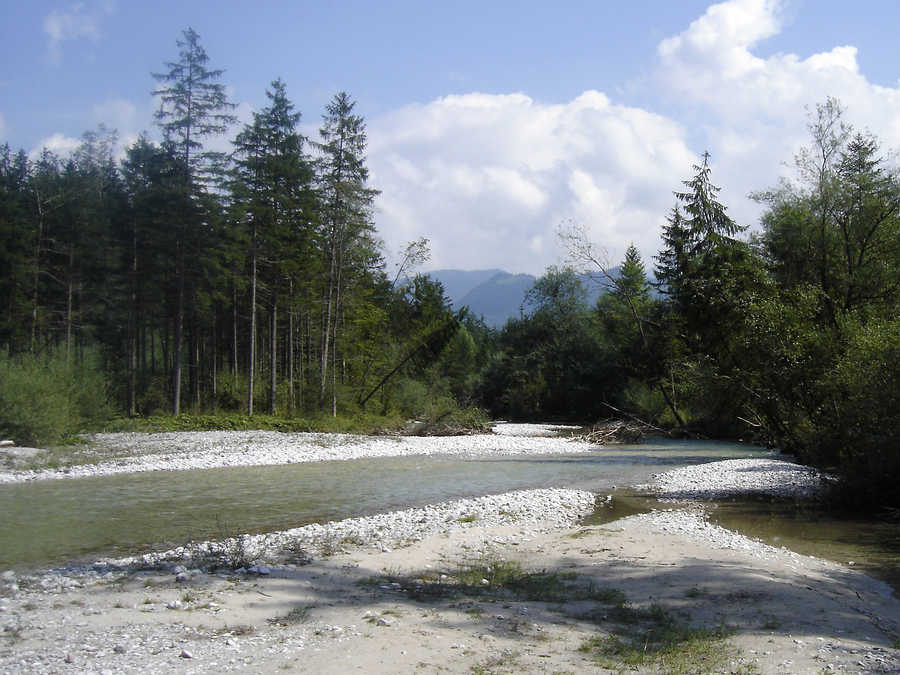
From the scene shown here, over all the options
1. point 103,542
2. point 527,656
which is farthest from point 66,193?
point 527,656

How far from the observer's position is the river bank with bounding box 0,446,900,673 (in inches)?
214

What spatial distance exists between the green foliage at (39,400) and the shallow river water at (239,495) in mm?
5595

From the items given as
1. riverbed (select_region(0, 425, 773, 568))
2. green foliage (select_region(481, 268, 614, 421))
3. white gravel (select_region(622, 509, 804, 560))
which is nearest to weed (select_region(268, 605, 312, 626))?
riverbed (select_region(0, 425, 773, 568))

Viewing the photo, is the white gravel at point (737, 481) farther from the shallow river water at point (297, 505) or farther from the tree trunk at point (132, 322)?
the tree trunk at point (132, 322)

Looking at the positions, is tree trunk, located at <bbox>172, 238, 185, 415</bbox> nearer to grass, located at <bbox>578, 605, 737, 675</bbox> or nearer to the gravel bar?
the gravel bar

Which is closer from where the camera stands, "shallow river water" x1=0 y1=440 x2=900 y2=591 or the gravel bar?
the gravel bar

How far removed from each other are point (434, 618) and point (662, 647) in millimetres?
2328

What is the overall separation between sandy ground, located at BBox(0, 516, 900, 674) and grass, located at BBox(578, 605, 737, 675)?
0.04m

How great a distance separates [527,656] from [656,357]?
38.2 metres

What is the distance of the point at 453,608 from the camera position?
23.0 feet

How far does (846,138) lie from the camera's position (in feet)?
82.2

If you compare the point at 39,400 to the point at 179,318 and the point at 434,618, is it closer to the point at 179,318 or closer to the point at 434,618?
the point at 179,318

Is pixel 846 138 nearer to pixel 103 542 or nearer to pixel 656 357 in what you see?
pixel 656 357

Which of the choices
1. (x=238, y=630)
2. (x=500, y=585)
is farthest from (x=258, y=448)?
(x=238, y=630)
